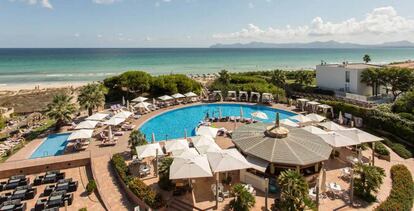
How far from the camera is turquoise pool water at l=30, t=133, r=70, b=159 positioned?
2198 centimetres

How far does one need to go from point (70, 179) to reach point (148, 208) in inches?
264

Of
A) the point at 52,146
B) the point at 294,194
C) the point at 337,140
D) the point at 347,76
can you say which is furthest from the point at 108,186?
the point at 347,76

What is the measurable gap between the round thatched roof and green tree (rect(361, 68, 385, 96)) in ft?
64.8

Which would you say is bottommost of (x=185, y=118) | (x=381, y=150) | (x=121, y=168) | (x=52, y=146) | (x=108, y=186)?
(x=108, y=186)

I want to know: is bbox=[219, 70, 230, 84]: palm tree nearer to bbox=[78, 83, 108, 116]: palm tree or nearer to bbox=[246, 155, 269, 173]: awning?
bbox=[78, 83, 108, 116]: palm tree

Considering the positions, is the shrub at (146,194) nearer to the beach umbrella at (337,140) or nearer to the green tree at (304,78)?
the beach umbrella at (337,140)

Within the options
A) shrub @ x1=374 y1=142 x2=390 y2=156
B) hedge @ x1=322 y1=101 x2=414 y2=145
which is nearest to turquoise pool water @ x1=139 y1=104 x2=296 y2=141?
hedge @ x1=322 y1=101 x2=414 y2=145

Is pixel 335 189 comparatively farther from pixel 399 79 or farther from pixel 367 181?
pixel 399 79

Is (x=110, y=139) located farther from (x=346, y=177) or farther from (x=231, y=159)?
(x=346, y=177)

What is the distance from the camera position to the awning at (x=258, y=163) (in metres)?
15.4

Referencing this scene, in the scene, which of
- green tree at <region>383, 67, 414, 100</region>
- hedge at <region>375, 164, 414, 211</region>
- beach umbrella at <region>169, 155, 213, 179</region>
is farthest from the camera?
green tree at <region>383, 67, 414, 100</region>

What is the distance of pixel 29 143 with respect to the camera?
2381cm

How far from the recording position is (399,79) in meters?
31.3

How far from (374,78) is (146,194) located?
32.0m
